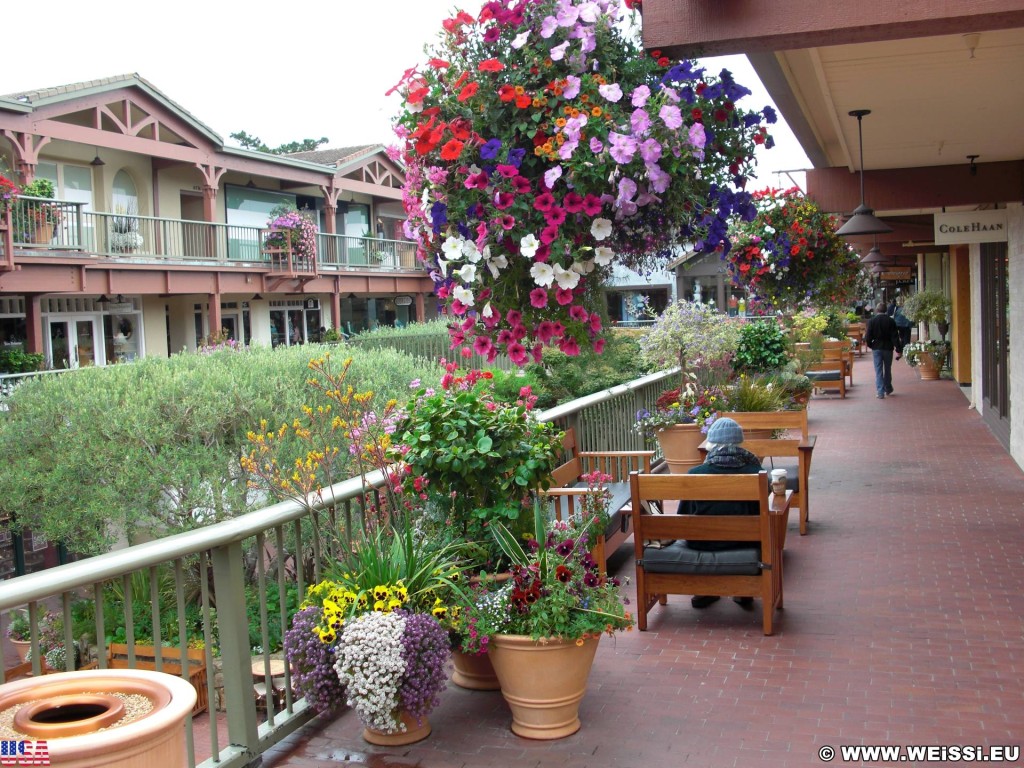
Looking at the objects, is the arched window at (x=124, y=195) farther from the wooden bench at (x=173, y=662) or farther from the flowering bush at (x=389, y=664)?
the flowering bush at (x=389, y=664)

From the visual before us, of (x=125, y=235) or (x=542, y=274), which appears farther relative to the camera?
(x=125, y=235)

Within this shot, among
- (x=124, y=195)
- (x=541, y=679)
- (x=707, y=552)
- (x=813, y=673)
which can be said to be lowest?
(x=813, y=673)

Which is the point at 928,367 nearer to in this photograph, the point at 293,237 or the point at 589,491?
the point at 293,237

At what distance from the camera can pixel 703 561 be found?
215 inches

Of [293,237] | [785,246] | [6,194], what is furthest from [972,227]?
[293,237]

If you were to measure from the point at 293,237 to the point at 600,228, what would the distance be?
992 inches

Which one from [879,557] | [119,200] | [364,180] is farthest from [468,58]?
[364,180]

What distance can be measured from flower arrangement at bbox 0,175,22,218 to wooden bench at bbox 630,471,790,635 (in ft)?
50.8

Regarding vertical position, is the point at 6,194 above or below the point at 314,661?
above

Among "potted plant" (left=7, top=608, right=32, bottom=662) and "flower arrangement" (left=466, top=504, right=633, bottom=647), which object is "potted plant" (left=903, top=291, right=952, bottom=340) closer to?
"potted plant" (left=7, top=608, right=32, bottom=662)

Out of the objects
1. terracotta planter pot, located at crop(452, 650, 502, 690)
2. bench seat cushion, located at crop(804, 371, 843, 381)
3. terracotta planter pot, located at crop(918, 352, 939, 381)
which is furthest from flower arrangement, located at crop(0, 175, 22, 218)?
terracotta planter pot, located at crop(918, 352, 939, 381)

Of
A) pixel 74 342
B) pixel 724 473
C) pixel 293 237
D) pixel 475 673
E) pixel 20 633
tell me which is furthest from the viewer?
pixel 293 237

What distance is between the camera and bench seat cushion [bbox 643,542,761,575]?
A: 5.38 metres

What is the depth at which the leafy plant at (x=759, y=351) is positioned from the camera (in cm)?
1366
